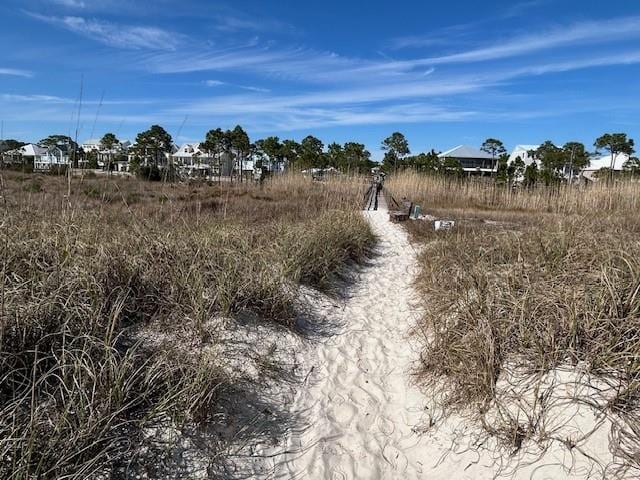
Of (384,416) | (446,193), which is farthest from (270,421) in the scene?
(446,193)

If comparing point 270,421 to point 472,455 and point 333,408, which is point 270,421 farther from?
point 472,455

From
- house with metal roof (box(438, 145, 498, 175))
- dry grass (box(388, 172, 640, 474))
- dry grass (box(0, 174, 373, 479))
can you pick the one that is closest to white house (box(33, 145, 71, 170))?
dry grass (box(0, 174, 373, 479))

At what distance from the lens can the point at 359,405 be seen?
2.96m

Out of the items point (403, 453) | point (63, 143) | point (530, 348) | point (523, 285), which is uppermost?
point (63, 143)

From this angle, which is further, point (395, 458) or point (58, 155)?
point (58, 155)

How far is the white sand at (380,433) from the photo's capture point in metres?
2.18

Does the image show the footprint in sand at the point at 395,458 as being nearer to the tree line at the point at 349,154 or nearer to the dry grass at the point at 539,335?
the dry grass at the point at 539,335

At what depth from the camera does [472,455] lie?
2.35 meters

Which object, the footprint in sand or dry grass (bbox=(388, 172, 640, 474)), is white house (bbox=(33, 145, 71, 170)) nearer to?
the footprint in sand

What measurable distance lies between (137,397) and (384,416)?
163 centimetres

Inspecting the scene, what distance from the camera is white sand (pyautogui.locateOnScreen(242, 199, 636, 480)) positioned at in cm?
218

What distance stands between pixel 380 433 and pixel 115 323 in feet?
6.21

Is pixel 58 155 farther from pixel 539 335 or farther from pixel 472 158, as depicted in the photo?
pixel 472 158

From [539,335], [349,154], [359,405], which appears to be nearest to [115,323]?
[359,405]
